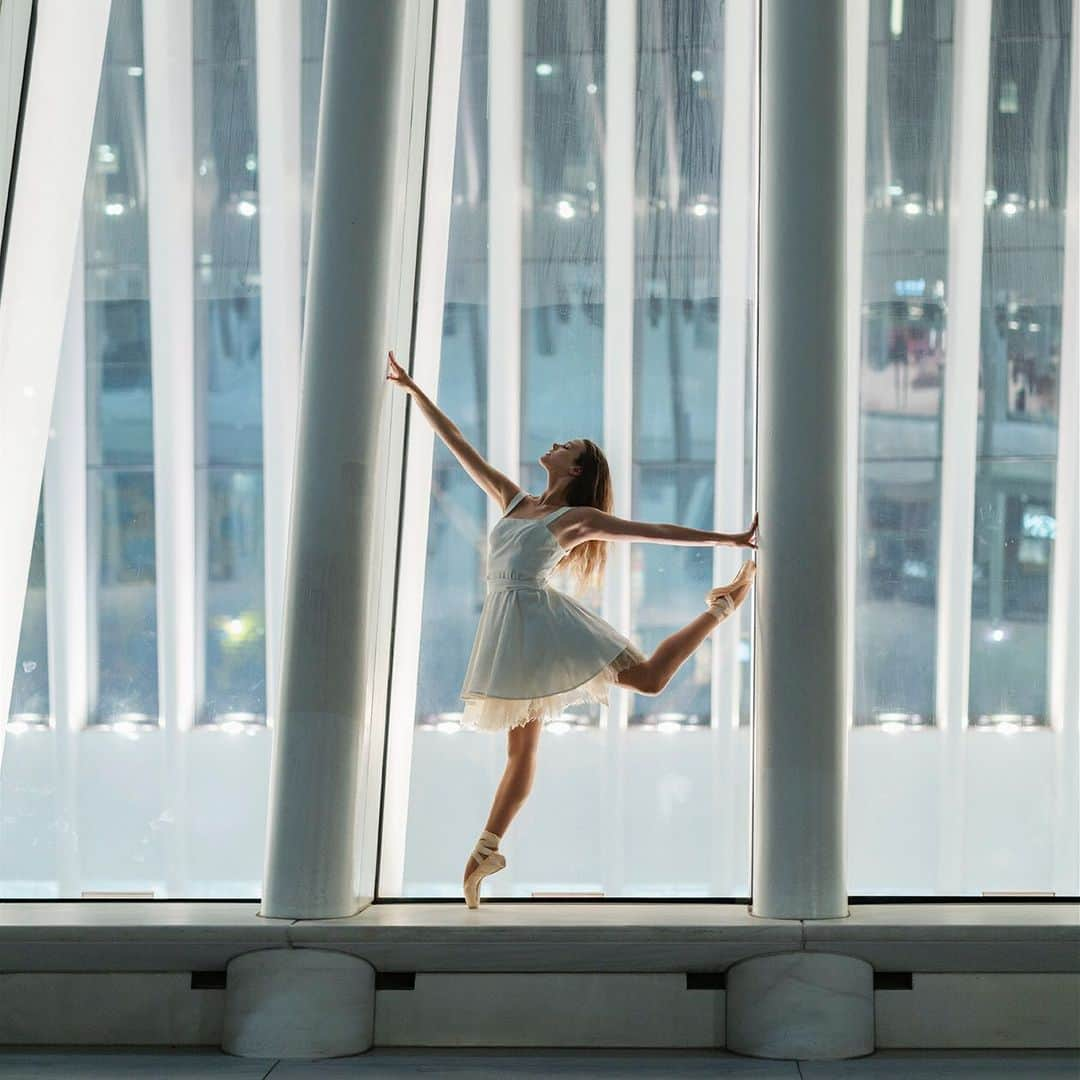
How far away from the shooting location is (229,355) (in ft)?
13.9

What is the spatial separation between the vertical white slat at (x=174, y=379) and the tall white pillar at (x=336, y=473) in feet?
2.48

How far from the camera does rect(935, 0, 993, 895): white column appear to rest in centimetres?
407

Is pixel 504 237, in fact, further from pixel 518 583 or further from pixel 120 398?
pixel 120 398


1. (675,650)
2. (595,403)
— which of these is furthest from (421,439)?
(675,650)

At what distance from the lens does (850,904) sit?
12.2 feet

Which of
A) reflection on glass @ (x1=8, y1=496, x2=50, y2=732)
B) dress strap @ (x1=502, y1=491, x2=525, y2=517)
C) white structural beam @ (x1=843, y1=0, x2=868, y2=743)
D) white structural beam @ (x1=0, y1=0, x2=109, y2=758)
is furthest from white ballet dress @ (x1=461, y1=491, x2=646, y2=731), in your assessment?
white structural beam @ (x1=0, y1=0, x2=109, y2=758)

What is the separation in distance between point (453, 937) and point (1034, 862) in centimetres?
206

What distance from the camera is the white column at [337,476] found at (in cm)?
349

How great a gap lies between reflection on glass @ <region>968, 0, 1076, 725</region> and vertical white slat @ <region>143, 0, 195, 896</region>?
8.86ft

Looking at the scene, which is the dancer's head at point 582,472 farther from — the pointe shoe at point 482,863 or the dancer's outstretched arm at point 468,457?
the pointe shoe at point 482,863

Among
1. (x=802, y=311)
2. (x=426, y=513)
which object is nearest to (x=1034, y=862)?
(x=802, y=311)

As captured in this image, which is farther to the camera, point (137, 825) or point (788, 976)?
point (137, 825)

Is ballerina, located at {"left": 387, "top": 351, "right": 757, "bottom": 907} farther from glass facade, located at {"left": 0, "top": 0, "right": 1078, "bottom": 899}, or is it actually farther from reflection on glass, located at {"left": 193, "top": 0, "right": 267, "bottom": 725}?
reflection on glass, located at {"left": 193, "top": 0, "right": 267, "bottom": 725}

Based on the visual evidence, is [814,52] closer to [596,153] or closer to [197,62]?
[596,153]
